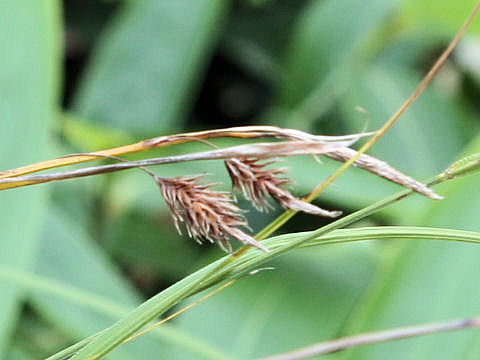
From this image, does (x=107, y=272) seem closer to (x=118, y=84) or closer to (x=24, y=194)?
(x=24, y=194)

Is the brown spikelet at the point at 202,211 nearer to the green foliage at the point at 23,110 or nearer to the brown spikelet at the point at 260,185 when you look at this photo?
the brown spikelet at the point at 260,185

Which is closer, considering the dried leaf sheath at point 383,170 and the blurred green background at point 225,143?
the dried leaf sheath at point 383,170

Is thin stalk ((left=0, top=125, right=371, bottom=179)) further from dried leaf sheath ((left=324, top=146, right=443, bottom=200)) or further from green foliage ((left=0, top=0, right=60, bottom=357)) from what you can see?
green foliage ((left=0, top=0, right=60, bottom=357))

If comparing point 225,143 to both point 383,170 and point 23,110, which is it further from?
point 383,170

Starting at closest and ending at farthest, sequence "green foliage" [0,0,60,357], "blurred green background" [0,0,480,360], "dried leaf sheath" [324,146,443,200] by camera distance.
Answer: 1. "dried leaf sheath" [324,146,443,200]
2. "blurred green background" [0,0,480,360]
3. "green foliage" [0,0,60,357]

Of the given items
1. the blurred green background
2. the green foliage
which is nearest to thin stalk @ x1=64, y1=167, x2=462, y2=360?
the blurred green background

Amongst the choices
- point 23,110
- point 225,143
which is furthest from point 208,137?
point 225,143

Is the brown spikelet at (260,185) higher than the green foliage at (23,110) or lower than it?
lower

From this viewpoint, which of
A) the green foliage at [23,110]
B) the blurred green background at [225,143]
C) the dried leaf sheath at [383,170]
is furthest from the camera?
the green foliage at [23,110]

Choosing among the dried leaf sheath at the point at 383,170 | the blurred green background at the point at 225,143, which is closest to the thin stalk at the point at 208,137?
the dried leaf sheath at the point at 383,170
